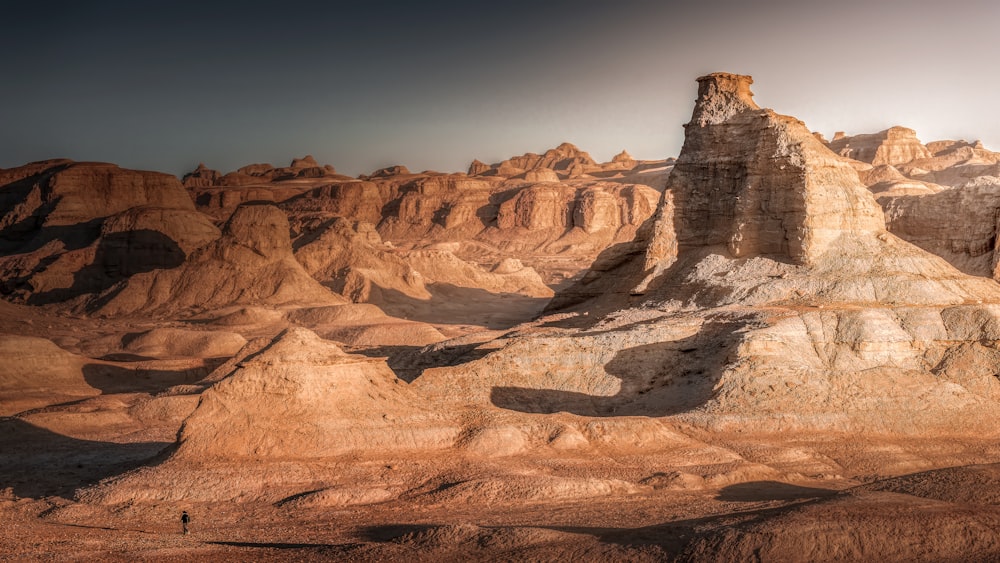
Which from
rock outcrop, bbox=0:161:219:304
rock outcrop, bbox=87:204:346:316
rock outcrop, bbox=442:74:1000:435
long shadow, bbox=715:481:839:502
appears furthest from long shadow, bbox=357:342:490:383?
rock outcrop, bbox=0:161:219:304

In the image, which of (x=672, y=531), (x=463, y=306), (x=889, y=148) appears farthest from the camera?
(x=889, y=148)

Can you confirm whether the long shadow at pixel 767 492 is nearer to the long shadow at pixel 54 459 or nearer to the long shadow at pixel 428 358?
the long shadow at pixel 428 358

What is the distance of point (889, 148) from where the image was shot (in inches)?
4031

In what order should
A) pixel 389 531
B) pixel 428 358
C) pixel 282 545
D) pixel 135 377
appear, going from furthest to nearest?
pixel 135 377, pixel 428 358, pixel 389 531, pixel 282 545

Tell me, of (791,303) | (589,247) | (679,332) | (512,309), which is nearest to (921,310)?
(791,303)

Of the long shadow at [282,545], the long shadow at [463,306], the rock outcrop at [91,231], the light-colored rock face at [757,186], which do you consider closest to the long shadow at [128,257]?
the rock outcrop at [91,231]

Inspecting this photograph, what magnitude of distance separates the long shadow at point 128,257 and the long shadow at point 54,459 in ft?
117

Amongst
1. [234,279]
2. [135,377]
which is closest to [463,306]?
[234,279]

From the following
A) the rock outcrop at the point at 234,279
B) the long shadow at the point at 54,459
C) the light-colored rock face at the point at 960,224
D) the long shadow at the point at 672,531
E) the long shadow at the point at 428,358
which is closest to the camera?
the long shadow at the point at 672,531

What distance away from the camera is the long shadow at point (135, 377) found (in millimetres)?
32406

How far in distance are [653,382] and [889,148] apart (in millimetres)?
89800

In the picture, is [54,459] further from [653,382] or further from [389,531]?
[653,382]

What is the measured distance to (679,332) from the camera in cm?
2552

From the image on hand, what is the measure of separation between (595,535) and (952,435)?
13091 mm
